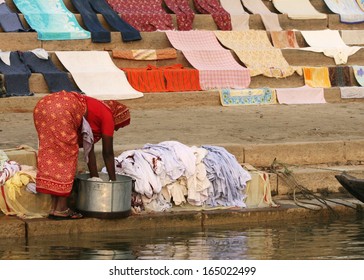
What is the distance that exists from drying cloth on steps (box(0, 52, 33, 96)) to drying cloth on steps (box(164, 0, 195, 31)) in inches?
117

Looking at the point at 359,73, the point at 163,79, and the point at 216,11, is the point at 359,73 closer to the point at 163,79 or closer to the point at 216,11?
the point at 216,11

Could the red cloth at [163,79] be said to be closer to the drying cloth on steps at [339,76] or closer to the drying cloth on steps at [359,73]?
the drying cloth on steps at [339,76]

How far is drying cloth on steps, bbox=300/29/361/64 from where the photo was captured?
1543 centimetres

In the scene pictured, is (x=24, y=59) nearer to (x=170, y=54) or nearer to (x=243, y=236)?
(x=170, y=54)

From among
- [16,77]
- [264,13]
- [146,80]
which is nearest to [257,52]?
[264,13]

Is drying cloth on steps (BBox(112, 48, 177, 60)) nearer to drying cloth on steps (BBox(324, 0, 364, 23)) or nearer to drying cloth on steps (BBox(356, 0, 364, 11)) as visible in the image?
drying cloth on steps (BBox(324, 0, 364, 23))

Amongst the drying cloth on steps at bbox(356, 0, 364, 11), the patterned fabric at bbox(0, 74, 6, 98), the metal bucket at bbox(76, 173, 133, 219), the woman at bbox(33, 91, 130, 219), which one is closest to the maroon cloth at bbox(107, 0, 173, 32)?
the patterned fabric at bbox(0, 74, 6, 98)

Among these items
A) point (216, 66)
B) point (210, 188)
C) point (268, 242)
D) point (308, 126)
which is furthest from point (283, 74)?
point (268, 242)

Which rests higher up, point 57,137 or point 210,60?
point 210,60

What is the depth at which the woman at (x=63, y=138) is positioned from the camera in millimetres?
9062

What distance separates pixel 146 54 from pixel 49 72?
5.02 feet

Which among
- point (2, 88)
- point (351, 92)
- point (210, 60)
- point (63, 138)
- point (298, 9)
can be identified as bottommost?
point (63, 138)

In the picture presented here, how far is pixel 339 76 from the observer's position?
1491cm

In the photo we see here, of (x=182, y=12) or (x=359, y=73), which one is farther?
(x=182, y=12)
